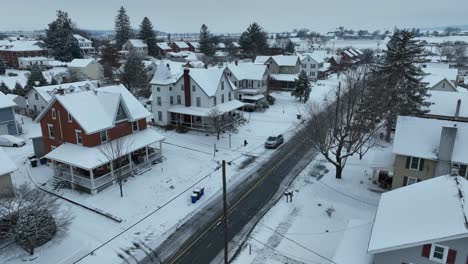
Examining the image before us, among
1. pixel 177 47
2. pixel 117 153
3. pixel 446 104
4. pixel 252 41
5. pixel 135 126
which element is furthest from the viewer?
pixel 177 47

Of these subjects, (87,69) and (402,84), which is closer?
(402,84)

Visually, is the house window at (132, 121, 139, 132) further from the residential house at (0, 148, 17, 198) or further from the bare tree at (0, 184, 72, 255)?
the bare tree at (0, 184, 72, 255)

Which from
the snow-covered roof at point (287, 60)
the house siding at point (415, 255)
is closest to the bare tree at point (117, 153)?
the house siding at point (415, 255)

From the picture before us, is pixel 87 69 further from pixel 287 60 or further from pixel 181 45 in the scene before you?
pixel 181 45

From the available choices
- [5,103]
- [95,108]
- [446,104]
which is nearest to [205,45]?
[5,103]

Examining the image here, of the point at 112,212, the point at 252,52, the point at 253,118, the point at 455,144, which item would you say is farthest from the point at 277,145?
the point at 252,52

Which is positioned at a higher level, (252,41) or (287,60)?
(252,41)
